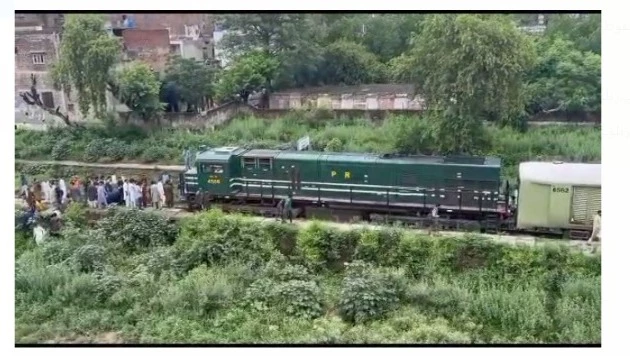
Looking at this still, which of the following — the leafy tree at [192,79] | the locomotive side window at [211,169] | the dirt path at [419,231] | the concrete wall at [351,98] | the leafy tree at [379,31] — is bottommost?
the dirt path at [419,231]

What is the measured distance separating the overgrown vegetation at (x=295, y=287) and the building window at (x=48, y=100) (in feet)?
4.88

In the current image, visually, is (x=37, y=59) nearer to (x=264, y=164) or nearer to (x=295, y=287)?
(x=264, y=164)

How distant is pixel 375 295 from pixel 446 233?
1156 millimetres

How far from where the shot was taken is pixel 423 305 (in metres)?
6.83

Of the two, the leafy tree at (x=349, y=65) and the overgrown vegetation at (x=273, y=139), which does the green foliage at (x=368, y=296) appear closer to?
the overgrown vegetation at (x=273, y=139)

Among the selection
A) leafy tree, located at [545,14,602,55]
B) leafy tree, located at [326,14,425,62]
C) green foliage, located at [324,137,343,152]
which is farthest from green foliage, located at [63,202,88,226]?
leafy tree, located at [545,14,602,55]

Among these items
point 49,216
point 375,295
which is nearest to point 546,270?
point 375,295

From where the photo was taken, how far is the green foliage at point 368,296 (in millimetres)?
6715

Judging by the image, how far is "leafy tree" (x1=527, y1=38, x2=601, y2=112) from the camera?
693 centimetres

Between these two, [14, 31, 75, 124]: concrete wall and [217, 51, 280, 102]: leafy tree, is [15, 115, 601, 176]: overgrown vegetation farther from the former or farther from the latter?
[217, 51, 280, 102]: leafy tree

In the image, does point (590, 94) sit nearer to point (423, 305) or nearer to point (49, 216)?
point (423, 305)

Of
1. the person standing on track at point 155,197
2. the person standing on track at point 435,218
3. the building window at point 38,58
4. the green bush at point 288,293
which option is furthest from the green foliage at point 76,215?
the person standing on track at point 435,218

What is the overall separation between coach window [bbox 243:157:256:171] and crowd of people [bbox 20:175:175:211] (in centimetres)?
92

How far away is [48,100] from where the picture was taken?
7.50 meters
